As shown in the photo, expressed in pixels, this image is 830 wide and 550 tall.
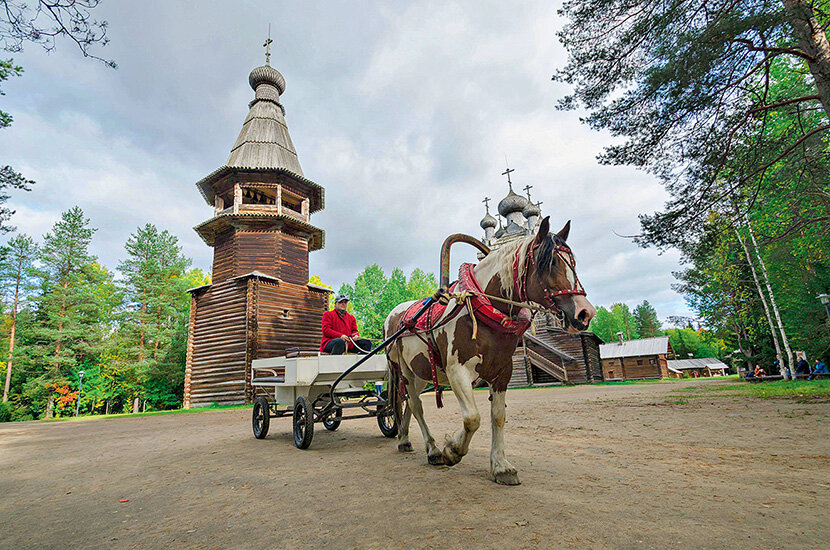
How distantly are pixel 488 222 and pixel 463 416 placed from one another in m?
43.8

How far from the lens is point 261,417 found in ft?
24.0

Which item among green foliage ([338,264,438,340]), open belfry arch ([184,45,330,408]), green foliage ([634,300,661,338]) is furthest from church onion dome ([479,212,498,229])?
green foliage ([634,300,661,338])

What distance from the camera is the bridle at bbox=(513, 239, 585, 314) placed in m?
2.99

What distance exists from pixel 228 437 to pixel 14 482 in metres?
3.39

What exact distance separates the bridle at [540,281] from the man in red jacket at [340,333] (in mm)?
3678

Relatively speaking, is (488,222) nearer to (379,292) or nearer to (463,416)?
(379,292)

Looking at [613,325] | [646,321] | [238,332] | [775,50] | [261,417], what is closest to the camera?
[775,50]

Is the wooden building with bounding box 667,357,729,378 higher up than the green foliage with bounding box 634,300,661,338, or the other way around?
the green foliage with bounding box 634,300,661,338

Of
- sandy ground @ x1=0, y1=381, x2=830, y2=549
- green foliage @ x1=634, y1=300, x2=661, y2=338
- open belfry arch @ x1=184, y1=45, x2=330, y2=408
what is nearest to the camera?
sandy ground @ x1=0, y1=381, x2=830, y2=549

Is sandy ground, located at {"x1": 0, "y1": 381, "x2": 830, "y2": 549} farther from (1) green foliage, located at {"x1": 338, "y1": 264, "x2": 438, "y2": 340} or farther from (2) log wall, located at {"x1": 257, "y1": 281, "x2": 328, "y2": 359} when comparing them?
(1) green foliage, located at {"x1": 338, "y1": 264, "x2": 438, "y2": 340}

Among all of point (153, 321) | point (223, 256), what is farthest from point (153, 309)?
point (223, 256)

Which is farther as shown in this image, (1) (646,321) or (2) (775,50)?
(1) (646,321)

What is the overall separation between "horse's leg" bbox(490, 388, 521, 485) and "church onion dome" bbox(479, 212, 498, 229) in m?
43.3

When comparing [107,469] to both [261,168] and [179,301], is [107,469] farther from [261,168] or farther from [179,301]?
[179,301]
